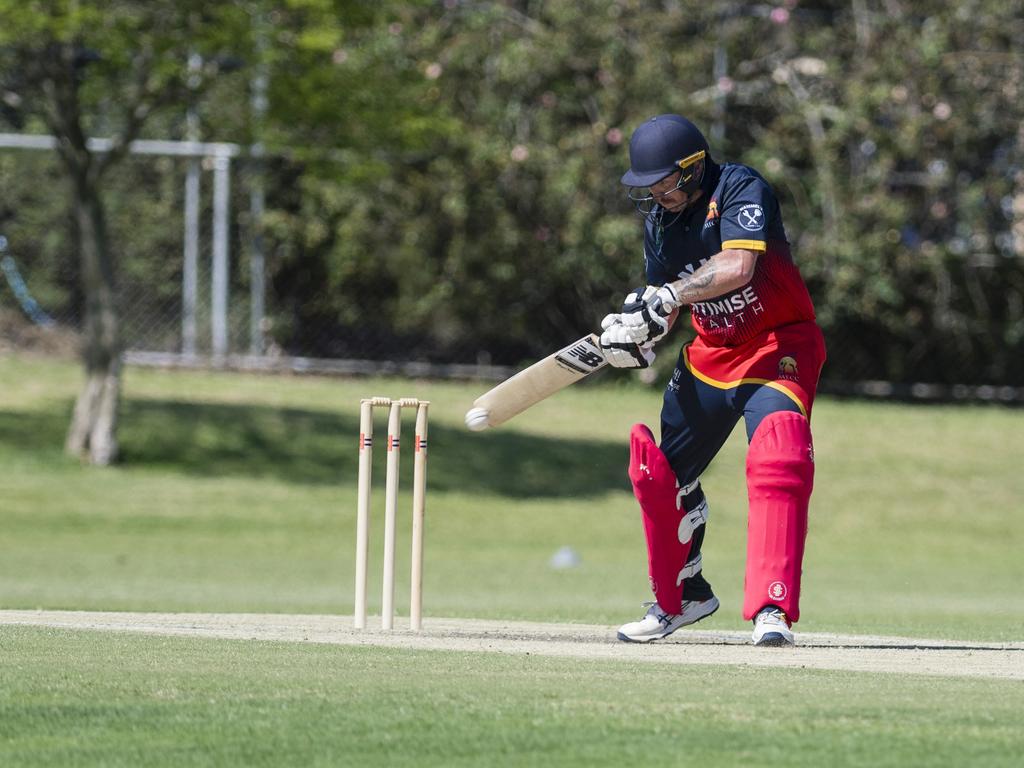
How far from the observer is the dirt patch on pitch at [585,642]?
634 cm

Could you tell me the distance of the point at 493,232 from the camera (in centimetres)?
2133

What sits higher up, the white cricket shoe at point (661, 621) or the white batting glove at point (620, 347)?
the white batting glove at point (620, 347)

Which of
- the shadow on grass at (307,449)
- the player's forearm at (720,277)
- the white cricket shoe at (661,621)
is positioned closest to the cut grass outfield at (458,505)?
the shadow on grass at (307,449)

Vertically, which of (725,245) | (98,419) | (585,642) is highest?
(725,245)

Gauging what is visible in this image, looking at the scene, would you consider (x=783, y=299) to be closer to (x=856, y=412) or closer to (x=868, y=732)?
(x=868, y=732)

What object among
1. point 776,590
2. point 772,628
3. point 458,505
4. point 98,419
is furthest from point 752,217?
point 98,419

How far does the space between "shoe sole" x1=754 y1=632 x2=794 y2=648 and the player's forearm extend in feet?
4.13

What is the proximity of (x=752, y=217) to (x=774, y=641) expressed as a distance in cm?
156

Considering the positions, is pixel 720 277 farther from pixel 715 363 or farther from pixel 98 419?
pixel 98 419

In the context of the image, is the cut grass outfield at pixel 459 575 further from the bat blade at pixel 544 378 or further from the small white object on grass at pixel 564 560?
the bat blade at pixel 544 378

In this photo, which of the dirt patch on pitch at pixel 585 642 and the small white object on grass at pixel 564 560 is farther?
the small white object on grass at pixel 564 560

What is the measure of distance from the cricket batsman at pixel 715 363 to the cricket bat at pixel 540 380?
6.1 inches

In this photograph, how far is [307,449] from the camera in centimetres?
1762

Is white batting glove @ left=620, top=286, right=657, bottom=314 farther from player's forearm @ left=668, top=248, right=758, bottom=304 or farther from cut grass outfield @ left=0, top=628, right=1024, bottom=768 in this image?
cut grass outfield @ left=0, top=628, right=1024, bottom=768
